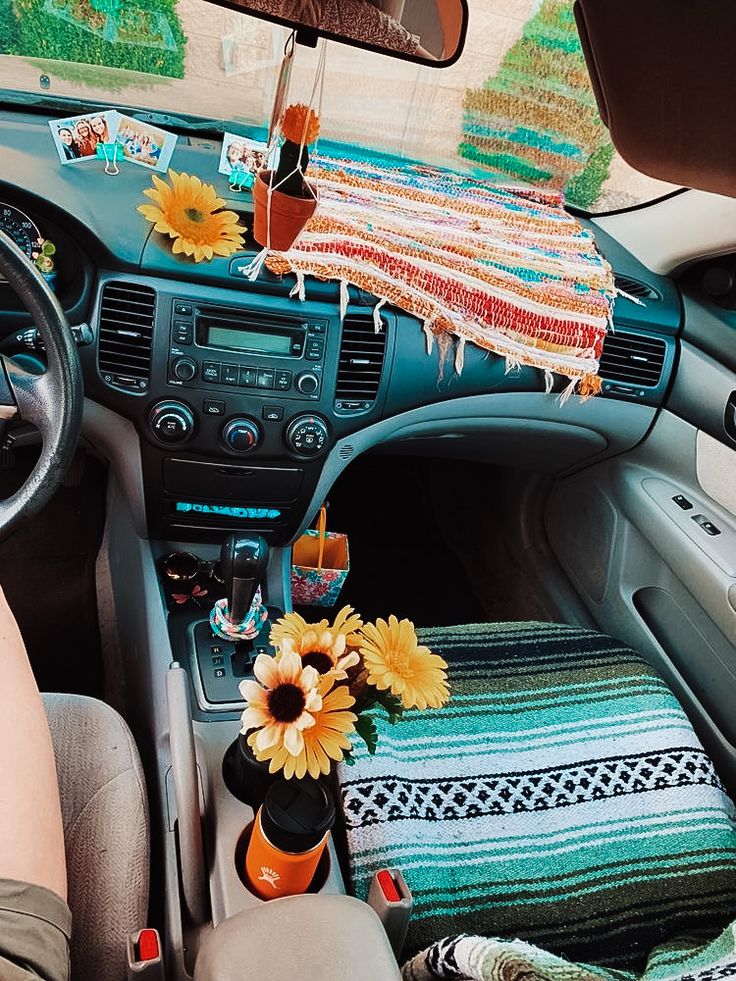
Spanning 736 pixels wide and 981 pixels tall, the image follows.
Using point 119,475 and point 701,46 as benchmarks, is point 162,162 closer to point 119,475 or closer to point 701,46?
point 119,475

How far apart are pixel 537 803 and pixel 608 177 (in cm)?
131

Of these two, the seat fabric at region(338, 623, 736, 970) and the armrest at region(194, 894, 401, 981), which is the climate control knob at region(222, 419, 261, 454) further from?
the armrest at region(194, 894, 401, 981)

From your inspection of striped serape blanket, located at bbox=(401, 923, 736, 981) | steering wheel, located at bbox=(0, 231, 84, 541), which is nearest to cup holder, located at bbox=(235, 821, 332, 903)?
striped serape blanket, located at bbox=(401, 923, 736, 981)

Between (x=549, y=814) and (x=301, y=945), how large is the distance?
0.66 m

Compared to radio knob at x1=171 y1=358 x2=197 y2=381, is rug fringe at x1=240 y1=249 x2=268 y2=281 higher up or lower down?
higher up

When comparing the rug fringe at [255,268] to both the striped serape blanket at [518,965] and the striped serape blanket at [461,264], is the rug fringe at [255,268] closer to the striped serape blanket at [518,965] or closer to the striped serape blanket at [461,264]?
the striped serape blanket at [461,264]

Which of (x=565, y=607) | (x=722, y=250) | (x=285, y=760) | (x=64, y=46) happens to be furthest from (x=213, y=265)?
(x=565, y=607)

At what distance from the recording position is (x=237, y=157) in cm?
146

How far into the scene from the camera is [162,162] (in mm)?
1414

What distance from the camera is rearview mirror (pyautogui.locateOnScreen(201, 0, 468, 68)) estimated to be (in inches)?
31.4

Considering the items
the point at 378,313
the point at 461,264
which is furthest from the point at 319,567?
the point at 461,264

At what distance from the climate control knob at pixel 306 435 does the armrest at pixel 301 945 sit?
82cm

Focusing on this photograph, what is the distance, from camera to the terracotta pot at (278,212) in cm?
97

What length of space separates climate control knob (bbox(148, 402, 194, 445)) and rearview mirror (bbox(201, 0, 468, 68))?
0.65 metres
